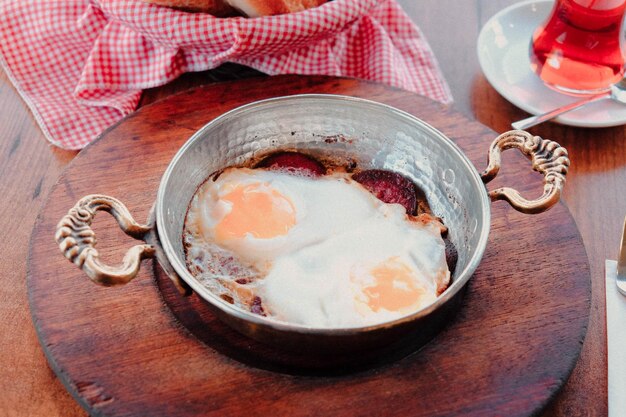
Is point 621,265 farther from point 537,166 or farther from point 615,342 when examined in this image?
point 537,166

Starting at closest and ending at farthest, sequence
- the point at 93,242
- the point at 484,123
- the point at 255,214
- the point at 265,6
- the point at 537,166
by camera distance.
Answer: the point at 93,242, the point at 537,166, the point at 255,214, the point at 265,6, the point at 484,123

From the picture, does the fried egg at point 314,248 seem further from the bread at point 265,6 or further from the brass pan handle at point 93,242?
the bread at point 265,6

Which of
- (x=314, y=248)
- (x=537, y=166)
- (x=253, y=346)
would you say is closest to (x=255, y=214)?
(x=314, y=248)

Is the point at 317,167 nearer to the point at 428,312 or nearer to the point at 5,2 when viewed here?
the point at 428,312

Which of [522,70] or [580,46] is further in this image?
[522,70]

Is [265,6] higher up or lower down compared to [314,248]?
higher up

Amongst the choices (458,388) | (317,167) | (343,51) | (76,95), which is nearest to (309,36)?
(343,51)

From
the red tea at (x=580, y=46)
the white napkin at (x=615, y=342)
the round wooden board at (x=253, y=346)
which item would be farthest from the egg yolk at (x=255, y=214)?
the red tea at (x=580, y=46)
